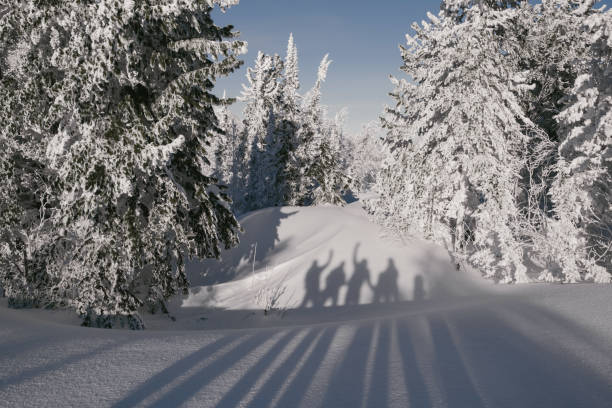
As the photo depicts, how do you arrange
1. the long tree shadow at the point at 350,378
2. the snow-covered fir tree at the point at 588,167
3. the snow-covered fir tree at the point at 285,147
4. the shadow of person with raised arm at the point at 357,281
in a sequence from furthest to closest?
the snow-covered fir tree at the point at 285,147 → the snow-covered fir tree at the point at 588,167 → the shadow of person with raised arm at the point at 357,281 → the long tree shadow at the point at 350,378

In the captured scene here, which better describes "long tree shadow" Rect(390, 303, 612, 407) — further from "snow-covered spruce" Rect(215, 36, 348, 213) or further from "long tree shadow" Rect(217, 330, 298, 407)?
"snow-covered spruce" Rect(215, 36, 348, 213)

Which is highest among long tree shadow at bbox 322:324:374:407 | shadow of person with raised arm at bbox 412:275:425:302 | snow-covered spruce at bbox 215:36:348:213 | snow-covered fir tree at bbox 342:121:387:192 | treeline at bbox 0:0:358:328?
snow-covered fir tree at bbox 342:121:387:192

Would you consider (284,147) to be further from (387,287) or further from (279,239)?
(387,287)

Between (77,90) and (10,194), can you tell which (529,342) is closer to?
(77,90)

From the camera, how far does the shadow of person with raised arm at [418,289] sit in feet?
31.9

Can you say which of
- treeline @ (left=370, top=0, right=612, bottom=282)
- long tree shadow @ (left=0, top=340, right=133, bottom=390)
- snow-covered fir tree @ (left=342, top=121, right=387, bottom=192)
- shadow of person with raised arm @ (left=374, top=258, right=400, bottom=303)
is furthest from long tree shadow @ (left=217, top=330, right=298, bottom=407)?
snow-covered fir tree @ (left=342, top=121, right=387, bottom=192)

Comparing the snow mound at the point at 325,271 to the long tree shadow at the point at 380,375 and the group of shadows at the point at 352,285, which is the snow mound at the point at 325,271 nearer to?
the group of shadows at the point at 352,285

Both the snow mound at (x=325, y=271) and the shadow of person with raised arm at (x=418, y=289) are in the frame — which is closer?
the shadow of person with raised arm at (x=418, y=289)

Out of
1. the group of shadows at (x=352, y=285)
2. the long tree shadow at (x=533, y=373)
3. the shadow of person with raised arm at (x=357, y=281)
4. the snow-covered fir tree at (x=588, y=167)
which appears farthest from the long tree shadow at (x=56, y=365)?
the snow-covered fir tree at (x=588, y=167)

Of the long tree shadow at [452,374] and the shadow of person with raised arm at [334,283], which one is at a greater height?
the shadow of person with raised arm at [334,283]

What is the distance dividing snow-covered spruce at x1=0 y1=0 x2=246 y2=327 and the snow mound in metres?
2.93

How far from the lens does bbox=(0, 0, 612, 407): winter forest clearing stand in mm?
3480

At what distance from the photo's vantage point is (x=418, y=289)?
1014cm

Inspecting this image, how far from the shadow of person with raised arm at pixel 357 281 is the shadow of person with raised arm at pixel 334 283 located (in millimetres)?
279
